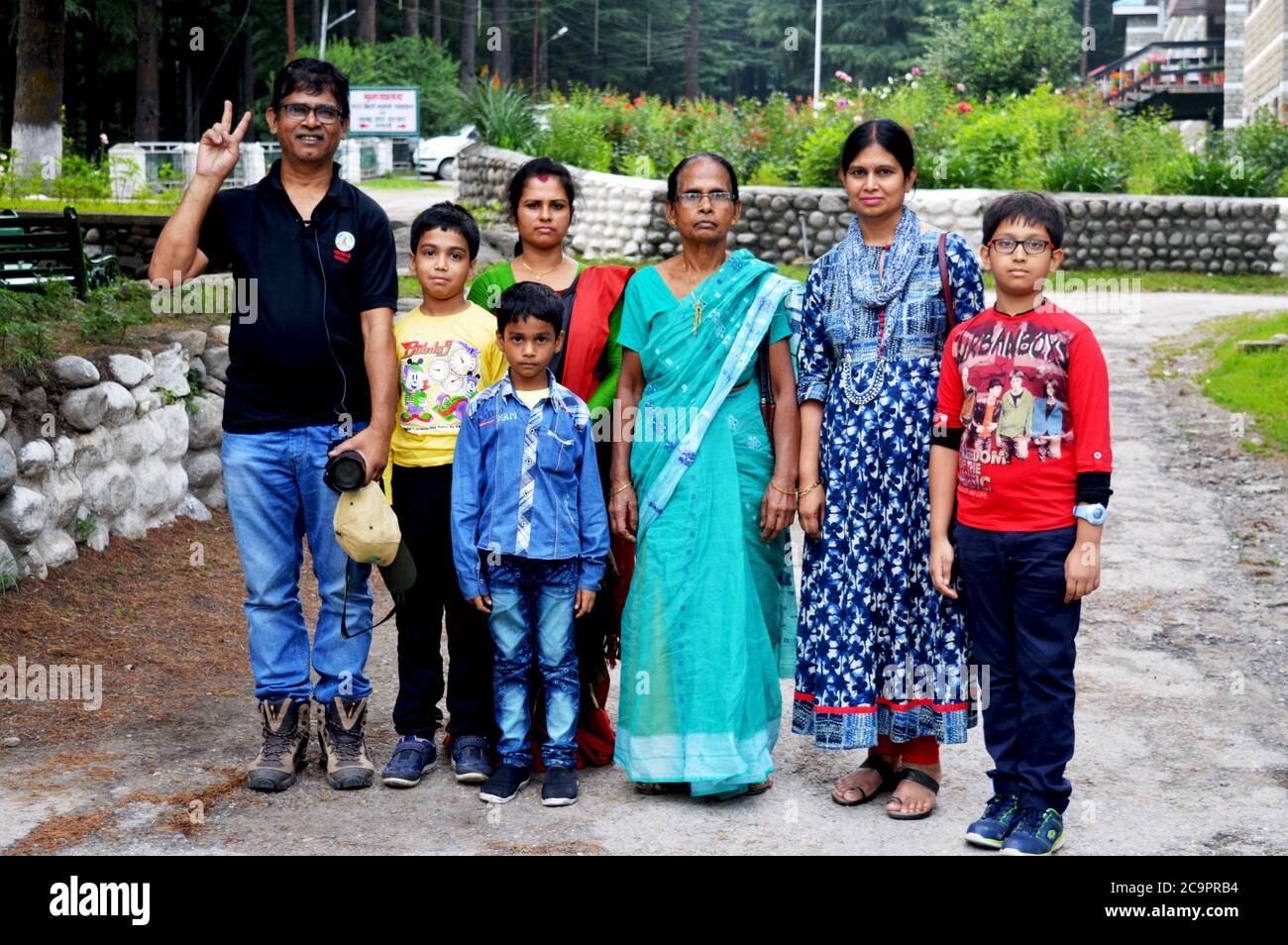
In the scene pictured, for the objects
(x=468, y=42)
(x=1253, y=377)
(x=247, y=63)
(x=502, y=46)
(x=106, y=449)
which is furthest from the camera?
(x=502, y=46)

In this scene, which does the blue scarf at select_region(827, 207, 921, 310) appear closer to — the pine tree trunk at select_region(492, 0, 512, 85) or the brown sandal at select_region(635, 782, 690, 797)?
the brown sandal at select_region(635, 782, 690, 797)

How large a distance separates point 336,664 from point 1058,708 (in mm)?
2212

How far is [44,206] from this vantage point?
14.8 meters

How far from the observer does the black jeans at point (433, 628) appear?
444 centimetres

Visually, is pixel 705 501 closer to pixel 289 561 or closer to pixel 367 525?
pixel 367 525

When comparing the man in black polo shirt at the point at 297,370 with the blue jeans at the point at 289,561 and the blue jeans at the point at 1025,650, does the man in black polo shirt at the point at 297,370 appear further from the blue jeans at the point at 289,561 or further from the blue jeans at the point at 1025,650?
the blue jeans at the point at 1025,650

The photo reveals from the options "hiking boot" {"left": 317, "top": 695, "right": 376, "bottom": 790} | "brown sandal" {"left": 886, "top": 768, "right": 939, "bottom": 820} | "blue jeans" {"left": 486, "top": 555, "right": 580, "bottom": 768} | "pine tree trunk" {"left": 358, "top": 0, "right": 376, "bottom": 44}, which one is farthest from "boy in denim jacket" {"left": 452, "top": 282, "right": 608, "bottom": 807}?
"pine tree trunk" {"left": 358, "top": 0, "right": 376, "bottom": 44}

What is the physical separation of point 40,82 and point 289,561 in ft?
56.1

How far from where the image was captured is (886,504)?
13.6 feet

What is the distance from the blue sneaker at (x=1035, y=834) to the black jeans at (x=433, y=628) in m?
1.73

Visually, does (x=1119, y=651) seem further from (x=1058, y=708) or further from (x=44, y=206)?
(x=44, y=206)

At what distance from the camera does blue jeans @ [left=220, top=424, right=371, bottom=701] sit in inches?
169

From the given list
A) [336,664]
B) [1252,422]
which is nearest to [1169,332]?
[1252,422]

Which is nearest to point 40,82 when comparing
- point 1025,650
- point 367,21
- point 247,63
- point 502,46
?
point 1025,650
